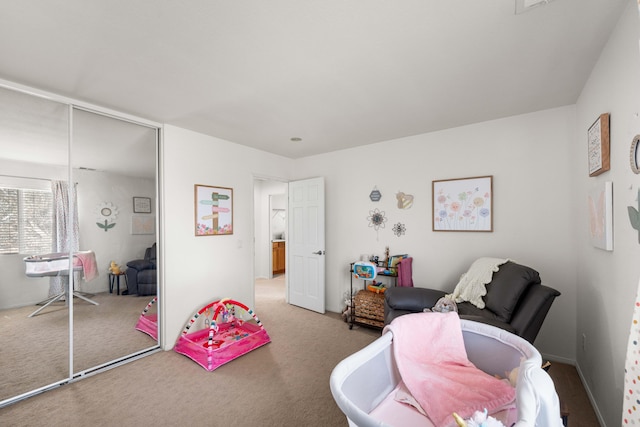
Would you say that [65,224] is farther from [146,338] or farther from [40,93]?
[146,338]

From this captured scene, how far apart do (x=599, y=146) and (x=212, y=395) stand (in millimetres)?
3294

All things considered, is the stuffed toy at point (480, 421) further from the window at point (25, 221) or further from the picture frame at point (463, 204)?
the window at point (25, 221)

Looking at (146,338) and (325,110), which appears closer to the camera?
(325,110)

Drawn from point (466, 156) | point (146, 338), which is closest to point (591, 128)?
point (466, 156)

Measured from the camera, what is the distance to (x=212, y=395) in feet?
7.26

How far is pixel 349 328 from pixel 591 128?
299 centimetres

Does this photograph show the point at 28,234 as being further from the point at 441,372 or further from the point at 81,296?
the point at 441,372

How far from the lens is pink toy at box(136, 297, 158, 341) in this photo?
9.52 ft

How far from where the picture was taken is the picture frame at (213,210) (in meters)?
3.26

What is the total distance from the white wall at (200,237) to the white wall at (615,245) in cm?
344

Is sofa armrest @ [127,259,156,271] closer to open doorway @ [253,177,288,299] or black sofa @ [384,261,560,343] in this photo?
black sofa @ [384,261,560,343]

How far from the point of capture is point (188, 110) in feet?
8.64

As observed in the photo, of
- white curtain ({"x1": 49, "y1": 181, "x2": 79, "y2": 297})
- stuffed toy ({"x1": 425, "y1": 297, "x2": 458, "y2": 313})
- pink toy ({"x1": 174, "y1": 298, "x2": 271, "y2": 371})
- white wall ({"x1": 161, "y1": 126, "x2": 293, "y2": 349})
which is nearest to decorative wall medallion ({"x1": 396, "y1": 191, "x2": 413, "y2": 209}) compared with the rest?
stuffed toy ({"x1": 425, "y1": 297, "x2": 458, "y2": 313})

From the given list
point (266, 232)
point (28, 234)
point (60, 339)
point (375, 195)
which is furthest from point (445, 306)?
point (266, 232)
